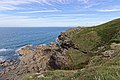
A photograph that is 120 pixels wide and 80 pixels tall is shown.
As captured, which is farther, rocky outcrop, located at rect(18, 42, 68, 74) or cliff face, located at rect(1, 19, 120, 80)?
rocky outcrop, located at rect(18, 42, 68, 74)

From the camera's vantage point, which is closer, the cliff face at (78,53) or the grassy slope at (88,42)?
the cliff face at (78,53)

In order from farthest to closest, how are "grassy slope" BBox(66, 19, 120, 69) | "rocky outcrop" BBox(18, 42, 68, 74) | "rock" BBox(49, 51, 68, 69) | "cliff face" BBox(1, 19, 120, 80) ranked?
"rocky outcrop" BBox(18, 42, 68, 74)
"rock" BBox(49, 51, 68, 69)
"grassy slope" BBox(66, 19, 120, 69)
"cliff face" BBox(1, 19, 120, 80)

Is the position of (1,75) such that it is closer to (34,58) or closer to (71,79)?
(34,58)

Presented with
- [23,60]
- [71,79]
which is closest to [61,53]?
[23,60]

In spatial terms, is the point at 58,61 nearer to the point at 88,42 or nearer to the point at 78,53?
the point at 78,53

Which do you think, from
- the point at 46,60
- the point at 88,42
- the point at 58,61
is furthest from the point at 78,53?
the point at 46,60

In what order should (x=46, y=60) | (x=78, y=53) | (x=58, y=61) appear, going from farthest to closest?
(x=46, y=60) < (x=78, y=53) < (x=58, y=61)

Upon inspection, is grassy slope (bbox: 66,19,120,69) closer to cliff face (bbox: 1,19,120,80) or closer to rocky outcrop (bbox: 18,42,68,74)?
cliff face (bbox: 1,19,120,80)

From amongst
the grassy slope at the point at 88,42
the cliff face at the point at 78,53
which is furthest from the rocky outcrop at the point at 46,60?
the grassy slope at the point at 88,42

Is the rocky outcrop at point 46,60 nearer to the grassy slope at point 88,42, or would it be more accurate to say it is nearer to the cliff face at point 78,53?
the cliff face at point 78,53

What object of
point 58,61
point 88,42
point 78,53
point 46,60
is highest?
point 88,42

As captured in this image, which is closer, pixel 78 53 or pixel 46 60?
pixel 78 53

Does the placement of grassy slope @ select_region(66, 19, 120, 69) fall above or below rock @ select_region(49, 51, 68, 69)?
above

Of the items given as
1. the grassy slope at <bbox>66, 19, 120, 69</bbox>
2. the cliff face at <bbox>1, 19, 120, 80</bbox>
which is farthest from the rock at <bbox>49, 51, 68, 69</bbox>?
the grassy slope at <bbox>66, 19, 120, 69</bbox>
